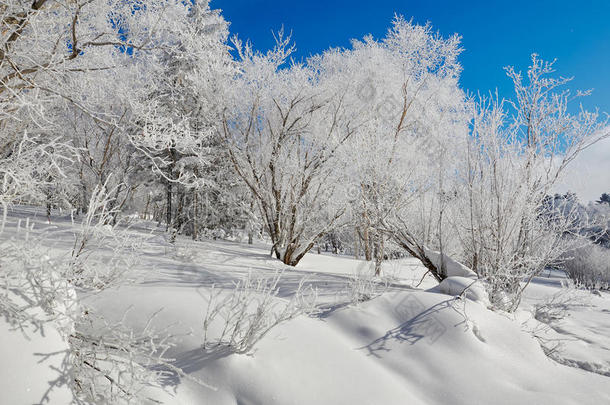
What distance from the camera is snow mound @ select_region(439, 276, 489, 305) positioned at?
12.8 feet

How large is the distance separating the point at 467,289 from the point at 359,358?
6.30ft

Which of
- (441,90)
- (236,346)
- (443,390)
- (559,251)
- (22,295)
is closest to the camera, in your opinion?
(22,295)

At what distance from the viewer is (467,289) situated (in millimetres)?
3889

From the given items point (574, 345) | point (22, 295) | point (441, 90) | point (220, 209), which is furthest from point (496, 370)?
point (220, 209)

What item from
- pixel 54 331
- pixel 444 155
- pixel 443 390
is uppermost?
pixel 444 155

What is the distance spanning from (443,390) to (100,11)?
616 cm

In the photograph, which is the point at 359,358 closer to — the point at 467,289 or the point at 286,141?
the point at 467,289

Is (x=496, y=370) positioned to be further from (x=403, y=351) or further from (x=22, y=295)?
(x=22, y=295)

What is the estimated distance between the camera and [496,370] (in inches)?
108

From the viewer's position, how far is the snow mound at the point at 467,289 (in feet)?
12.8

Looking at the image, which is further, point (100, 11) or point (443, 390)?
point (100, 11)

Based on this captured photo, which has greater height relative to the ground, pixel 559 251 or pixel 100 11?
pixel 100 11

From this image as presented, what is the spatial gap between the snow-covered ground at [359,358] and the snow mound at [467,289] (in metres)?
0.28

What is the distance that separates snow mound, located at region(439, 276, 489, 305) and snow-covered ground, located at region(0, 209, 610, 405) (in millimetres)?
277
